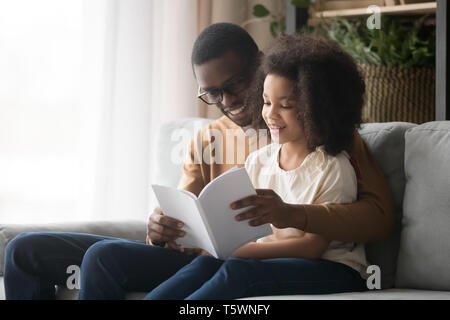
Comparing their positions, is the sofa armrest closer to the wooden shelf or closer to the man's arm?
the man's arm

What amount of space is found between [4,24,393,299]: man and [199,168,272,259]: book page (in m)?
0.09

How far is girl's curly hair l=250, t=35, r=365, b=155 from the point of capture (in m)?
1.29

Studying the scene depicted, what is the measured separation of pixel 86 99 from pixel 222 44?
2.95ft

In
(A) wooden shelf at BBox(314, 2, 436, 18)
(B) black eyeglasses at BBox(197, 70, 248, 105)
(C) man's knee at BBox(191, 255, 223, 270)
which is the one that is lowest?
(C) man's knee at BBox(191, 255, 223, 270)

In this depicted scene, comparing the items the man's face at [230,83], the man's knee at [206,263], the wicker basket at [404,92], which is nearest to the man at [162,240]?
the man's face at [230,83]

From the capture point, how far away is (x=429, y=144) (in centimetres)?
134

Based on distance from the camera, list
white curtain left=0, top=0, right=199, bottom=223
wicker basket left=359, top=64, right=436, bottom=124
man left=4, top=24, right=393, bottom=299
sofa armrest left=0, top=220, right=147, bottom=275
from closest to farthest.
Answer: man left=4, top=24, right=393, bottom=299, sofa armrest left=0, top=220, right=147, bottom=275, wicker basket left=359, top=64, right=436, bottom=124, white curtain left=0, top=0, right=199, bottom=223

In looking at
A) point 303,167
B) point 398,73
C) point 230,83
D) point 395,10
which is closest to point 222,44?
point 230,83

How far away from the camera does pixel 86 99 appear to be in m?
2.24

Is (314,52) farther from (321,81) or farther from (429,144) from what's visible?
(429,144)

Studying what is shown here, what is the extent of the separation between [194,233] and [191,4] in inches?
59.8

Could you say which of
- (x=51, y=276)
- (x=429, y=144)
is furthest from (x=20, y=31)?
(x=429, y=144)

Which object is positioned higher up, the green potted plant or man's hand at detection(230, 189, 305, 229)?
the green potted plant

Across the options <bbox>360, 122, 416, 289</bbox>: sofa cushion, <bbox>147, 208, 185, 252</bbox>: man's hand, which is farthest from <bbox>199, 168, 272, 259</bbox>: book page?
<bbox>360, 122, 416, 289</bbox>: sofa cushion
